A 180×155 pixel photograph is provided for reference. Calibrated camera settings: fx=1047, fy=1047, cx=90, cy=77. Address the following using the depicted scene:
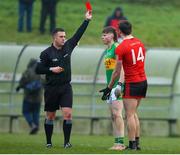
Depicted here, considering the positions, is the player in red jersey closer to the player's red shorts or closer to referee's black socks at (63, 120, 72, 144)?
the player's red shorts

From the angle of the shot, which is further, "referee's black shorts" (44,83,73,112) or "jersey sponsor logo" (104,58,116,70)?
"referee's black shorts" (44,83,73,112)

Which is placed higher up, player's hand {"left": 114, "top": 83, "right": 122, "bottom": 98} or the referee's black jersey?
the referee's black jersey

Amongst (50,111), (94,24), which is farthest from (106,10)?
(50,111)

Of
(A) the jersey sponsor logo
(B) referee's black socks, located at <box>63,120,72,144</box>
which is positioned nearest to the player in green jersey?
(A) the jersey sponsor logo

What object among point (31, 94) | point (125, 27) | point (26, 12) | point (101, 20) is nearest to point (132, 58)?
point (125, 27)

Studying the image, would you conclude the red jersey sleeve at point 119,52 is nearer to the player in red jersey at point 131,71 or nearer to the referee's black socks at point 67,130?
the player in red jersey at point 131,71

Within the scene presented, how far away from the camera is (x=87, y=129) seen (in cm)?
3017

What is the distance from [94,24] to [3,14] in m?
4.54

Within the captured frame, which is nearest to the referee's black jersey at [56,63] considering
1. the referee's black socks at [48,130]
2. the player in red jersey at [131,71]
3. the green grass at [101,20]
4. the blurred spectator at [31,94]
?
the referee's black socks at [48,130]

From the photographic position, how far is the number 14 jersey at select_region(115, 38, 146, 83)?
18828 mm

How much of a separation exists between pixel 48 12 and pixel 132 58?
22347 millimetres

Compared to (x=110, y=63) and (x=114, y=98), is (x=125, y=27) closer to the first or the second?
(x=110, y=63)

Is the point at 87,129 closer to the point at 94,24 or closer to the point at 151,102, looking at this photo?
the point at 151,102

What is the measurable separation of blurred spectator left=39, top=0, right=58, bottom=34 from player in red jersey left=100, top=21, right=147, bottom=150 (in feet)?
68.5
